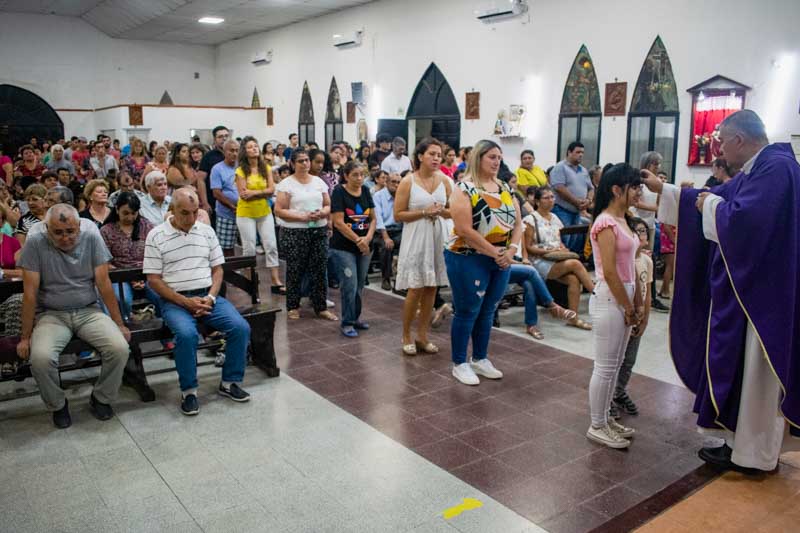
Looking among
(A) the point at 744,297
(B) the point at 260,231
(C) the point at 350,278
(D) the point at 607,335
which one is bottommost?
(C) the point at 350,278

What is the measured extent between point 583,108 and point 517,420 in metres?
7.62

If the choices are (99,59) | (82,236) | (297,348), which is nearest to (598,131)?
(297,348)

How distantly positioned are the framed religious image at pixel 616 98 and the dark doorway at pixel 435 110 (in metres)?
3.31

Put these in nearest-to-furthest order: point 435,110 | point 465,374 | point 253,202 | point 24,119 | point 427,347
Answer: point 465,374, point 427,347, point 253,202, point 435,110, point 24,119

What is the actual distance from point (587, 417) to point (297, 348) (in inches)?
93.4

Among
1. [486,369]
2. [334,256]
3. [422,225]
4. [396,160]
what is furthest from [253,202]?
[396,160]

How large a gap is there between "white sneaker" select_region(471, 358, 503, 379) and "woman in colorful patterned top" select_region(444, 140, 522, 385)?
101 millimetres

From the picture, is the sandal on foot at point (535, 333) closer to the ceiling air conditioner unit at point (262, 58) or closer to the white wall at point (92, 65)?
the ceiling air conditioner unit at point (262, 58)

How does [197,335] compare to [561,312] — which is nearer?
[197,335]

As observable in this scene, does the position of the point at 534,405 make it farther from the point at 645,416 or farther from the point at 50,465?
the point at 50,465

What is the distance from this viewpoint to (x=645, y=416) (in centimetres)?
403

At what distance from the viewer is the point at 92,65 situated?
65.3 feet

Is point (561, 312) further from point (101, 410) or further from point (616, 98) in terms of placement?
point (616, 98)

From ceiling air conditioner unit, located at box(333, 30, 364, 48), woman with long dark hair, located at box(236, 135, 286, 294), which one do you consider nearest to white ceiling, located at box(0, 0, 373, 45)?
ceiling air conditioner unit, located at box(333, 30, 364, 48)
